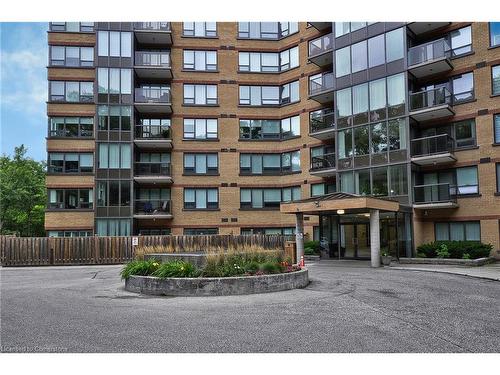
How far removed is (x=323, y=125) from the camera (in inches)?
1264

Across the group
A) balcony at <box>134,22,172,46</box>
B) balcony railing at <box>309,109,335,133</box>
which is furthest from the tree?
balcony railing at <box>309,109,335,133</box>

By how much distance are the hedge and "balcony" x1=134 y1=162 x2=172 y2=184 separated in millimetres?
19257

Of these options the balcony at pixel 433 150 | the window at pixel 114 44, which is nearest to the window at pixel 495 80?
the balcony at pixel 433 150

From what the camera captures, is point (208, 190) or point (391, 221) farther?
Answer: point (208, 190)

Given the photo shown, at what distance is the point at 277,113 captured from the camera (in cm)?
3719

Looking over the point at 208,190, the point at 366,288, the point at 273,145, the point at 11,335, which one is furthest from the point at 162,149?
the point at 11,335

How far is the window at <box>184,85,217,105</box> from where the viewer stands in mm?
36625

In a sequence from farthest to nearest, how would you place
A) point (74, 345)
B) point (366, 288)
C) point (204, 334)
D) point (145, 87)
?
point (145, 87) < point (366, 288) < point (204, 334) < point (74, 345)

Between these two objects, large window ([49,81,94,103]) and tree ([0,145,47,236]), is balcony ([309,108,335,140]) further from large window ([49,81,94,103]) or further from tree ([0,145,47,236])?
tree ([0,145,47,236])

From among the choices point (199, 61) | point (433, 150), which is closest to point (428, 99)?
point (433, 150)

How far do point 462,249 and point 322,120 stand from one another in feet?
42.9

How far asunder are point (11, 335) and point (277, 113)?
3100cm

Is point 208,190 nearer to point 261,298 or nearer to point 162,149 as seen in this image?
point 162,149

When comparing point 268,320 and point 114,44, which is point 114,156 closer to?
point 114,44
